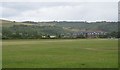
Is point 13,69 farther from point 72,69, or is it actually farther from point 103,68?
point 103,68

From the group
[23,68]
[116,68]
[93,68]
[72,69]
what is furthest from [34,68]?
[116,68]

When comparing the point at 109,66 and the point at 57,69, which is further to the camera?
the point at 109,66

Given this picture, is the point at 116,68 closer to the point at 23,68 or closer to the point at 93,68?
the point at 93,68

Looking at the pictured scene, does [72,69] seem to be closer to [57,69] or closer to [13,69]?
[57,69]

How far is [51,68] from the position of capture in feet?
94.4

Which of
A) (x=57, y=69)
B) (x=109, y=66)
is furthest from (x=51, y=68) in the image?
(x=109, y=66)

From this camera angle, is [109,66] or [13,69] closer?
[13,69]

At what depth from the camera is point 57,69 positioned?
28.2 metres

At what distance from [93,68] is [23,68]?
5.82 meters

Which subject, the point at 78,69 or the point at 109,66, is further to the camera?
the point at 109,66

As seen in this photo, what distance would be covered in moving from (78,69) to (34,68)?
3.63 m

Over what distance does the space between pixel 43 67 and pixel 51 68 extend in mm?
882

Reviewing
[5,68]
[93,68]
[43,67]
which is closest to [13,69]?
[5,68]

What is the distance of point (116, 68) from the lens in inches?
1128
